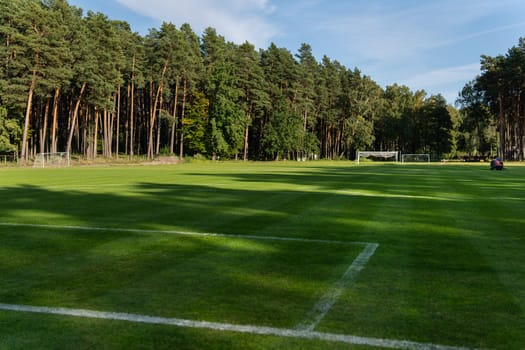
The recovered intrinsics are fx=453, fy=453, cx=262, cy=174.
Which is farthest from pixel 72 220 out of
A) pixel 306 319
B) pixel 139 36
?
pixel 139 36

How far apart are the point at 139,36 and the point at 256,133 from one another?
29901mm

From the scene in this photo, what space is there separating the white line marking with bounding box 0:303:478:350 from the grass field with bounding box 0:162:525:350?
0.06 feet

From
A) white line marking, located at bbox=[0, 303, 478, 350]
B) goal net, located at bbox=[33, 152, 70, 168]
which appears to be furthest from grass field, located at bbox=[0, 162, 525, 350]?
goal net, located at bbox=[33, 152, 70, 168]

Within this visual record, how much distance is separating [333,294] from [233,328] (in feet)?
4.63

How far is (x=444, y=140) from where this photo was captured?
10319 centimetres

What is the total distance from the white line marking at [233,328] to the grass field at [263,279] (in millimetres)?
17

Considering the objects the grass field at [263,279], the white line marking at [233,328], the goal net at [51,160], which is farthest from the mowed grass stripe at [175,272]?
the goal net at [51,160]

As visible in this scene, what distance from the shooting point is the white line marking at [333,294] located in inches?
163

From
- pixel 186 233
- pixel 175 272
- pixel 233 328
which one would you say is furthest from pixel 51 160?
pixel 233 328

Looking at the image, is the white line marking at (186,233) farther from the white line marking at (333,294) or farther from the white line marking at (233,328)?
the white line marking at (233,328)

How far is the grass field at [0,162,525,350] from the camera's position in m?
3.88

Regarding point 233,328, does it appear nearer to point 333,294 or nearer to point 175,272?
point 333,294

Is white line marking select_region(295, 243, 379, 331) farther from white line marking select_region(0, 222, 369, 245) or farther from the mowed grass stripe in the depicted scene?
white line marking select_region(0, 222, 369, 245)

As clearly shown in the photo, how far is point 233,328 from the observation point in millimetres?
4004
